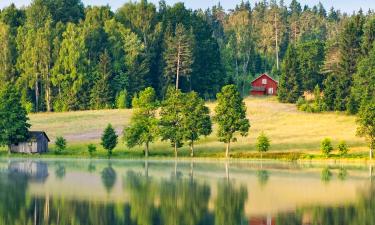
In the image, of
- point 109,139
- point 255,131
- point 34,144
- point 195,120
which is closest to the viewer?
point 109,139

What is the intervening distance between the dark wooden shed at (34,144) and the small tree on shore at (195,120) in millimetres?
19251

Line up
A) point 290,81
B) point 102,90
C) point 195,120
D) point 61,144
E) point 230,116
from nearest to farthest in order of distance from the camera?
point 61,144, point 230,116, point 195,120, point 102,90, point 290,81

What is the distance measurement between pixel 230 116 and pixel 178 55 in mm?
57786

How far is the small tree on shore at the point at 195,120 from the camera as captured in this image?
104m

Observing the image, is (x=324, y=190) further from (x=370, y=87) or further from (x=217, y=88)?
(x=217, y=88)

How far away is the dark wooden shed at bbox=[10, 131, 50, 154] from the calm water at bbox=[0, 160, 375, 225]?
32.9 m

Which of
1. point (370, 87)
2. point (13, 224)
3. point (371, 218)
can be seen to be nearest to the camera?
point (13, 224)

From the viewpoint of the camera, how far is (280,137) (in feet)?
369

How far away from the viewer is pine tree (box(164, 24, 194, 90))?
16100cm

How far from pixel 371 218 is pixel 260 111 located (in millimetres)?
97605

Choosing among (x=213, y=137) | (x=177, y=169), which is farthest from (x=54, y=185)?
(x=213, y=137)

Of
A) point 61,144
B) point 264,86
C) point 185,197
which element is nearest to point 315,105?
point 264,86

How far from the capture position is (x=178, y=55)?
160 meters

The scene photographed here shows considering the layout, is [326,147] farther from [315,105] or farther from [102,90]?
[102,90]
